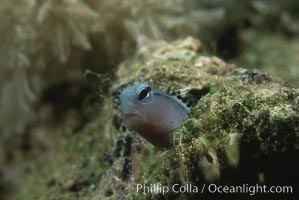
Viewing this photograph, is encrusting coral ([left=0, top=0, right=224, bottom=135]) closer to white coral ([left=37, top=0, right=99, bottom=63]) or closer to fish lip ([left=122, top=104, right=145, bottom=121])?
white coral ([left=37, top=0, right=99, bottom=63])

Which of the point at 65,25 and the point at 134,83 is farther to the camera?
the point at 65,25

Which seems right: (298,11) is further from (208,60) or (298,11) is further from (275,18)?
(208,60)

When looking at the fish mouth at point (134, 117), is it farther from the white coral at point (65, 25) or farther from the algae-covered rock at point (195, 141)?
the white coral at point (65, 25)

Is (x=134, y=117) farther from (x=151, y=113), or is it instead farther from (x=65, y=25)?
(x=65, y=25)

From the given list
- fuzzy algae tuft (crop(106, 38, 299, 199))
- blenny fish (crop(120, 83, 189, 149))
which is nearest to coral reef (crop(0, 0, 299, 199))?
fuzzy algae tuft (crop(106, 38, 299, 199))

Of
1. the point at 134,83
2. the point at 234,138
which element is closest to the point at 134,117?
the point at 234,138

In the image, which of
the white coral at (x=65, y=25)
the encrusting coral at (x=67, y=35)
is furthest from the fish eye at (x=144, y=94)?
the white coral at (x=65, y=25)
